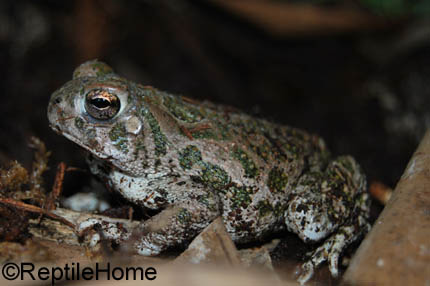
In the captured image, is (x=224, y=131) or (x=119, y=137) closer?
(x=119, y=137)

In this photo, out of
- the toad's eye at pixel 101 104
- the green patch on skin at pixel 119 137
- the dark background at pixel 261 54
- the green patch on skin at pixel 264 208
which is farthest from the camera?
the dark background at pixel 261 54

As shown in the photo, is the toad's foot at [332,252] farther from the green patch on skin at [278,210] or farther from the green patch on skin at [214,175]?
the green patch on skin at [214,175]

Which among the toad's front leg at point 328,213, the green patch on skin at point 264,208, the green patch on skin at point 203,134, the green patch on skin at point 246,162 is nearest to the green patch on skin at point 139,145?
the green patch on skin at point 203,134

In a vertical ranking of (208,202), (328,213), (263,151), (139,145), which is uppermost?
(139,145)

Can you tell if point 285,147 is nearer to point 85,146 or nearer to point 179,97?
point 179,97

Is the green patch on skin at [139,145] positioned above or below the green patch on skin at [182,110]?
below

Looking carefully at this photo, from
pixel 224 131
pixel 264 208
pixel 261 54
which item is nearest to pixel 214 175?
pixel 224 131

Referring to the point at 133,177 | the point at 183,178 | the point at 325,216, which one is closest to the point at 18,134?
the point at 133,177

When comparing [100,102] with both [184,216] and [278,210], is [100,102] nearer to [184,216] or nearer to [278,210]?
[184,216]
